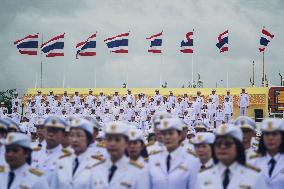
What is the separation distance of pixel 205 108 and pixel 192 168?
20.2m

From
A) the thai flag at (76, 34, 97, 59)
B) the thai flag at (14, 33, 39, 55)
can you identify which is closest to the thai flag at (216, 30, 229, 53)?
the thai flag at (76, 34, 97, 59)

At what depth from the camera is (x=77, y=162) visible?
5.52 metres

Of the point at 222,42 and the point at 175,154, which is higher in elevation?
the point at 222,42

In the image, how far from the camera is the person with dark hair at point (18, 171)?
16.2 feet

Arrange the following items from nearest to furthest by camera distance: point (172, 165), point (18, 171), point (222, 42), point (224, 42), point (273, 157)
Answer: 1. point (18, 171)
2. point (172, 165)
3. point (273, 157)
4. point (224, 42)
5. point (222, 42)

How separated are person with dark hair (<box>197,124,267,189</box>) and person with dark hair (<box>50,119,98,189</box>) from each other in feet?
5.26

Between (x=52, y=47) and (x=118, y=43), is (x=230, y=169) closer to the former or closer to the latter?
(x=118, y=43)

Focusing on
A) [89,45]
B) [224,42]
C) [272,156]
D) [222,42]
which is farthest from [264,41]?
[272,156]

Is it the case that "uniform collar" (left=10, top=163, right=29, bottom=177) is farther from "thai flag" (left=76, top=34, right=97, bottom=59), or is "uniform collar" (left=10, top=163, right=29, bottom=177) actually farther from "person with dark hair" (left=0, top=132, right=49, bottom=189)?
"thai flag" (left=76, top=34, right=97, bottom=59)

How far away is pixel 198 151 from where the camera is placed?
621 centimetres

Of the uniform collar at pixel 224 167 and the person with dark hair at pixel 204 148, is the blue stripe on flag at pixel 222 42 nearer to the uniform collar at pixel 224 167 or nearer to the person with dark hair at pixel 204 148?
the person with dark hair at pixel 204 148

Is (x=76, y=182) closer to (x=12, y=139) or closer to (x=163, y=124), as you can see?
(x=12, y=139)

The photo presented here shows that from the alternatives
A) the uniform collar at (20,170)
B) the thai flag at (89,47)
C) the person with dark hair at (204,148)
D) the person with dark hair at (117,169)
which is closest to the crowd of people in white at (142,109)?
the thai flag at (89,47)

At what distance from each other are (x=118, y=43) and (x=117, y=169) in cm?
2400
